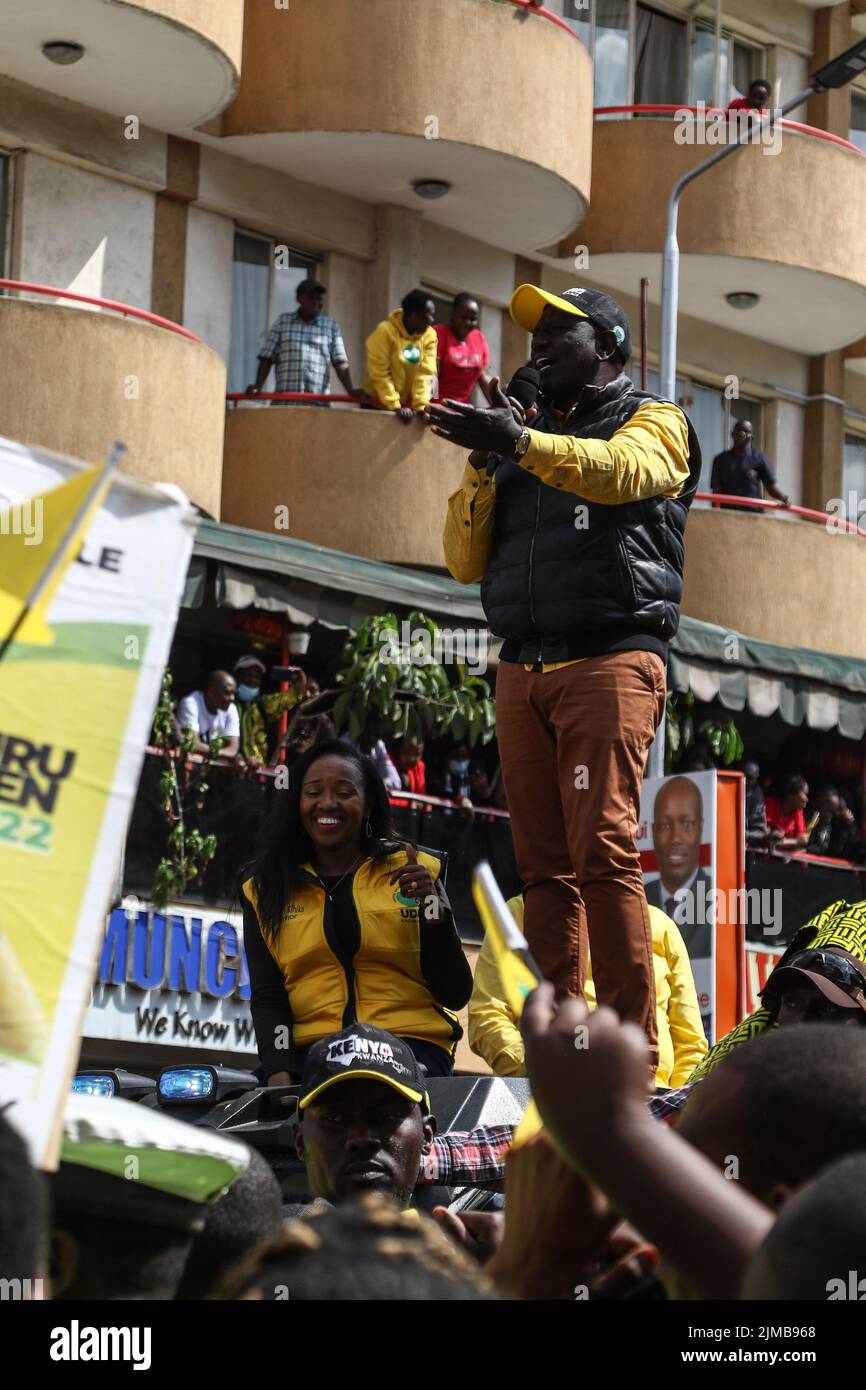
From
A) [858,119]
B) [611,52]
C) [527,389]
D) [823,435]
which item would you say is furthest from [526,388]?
[858,119]

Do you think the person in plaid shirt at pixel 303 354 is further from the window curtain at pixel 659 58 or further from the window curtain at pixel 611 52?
the window curtain at pixel 659 58

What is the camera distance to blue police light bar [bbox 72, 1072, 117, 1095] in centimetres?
583

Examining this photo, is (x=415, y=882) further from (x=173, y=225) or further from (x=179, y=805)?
(x=173, y=225)

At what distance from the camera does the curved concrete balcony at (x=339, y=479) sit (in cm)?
1702

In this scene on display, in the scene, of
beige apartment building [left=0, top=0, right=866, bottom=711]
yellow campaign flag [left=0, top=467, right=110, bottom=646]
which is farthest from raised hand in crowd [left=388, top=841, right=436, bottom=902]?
beige apartment building [left=0, top=0, right=866, bottom=711]

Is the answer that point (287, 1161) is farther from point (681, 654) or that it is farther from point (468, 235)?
point (468, 235)

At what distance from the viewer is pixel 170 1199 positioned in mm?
2525

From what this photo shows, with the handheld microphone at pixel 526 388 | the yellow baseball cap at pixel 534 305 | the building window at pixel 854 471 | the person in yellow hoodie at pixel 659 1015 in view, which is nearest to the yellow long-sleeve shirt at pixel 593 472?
the handheld microphone at pixel 526 388

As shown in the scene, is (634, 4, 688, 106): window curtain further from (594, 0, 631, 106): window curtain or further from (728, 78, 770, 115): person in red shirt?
(728, 78, 770, 115): person in red shirt

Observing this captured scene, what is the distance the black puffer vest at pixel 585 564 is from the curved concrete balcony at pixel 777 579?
14.0 meters

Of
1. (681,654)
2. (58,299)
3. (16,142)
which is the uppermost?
(16,142)

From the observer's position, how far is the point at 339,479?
17.2 m
